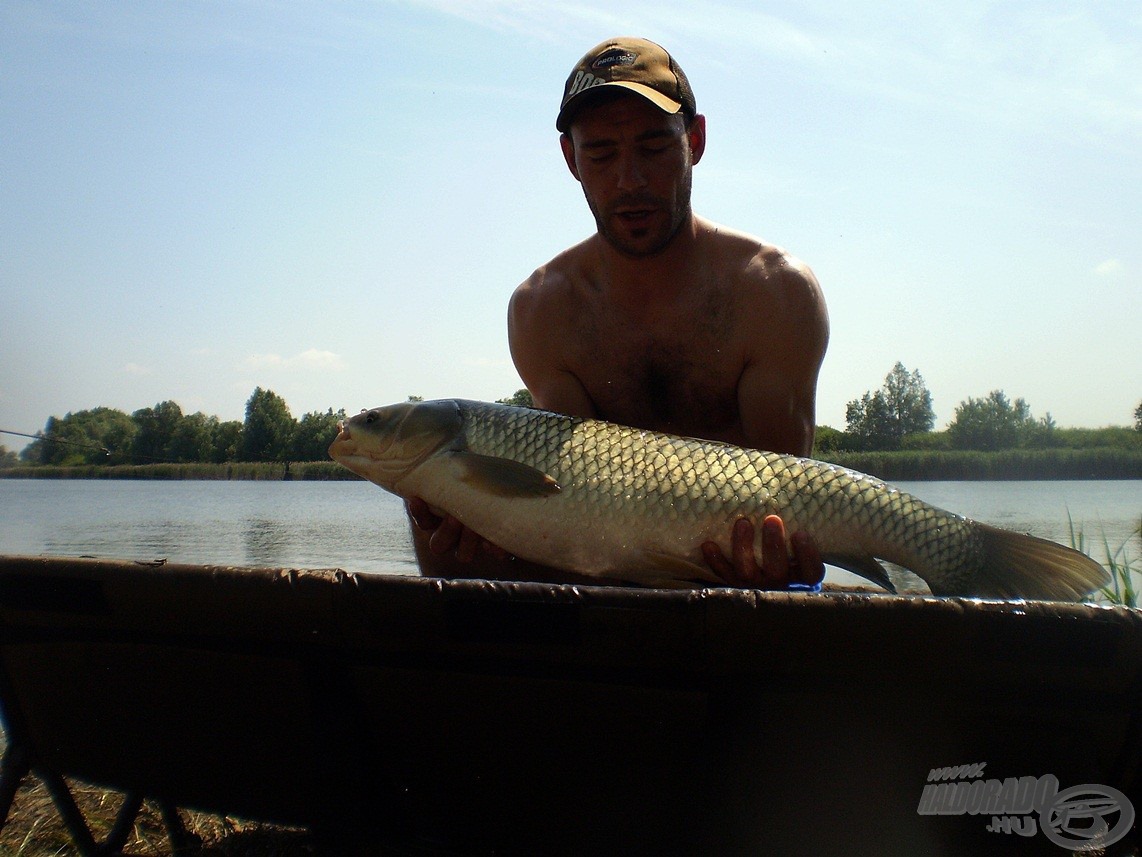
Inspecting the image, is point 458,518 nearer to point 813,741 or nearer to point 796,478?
point 796,478

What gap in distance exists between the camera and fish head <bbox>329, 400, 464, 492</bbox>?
194 centimetres

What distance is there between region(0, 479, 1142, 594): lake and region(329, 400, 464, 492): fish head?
1.43 m

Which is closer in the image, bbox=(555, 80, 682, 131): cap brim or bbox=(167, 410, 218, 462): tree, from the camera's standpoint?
bbox=(555, 80, 682, 131): cap brim

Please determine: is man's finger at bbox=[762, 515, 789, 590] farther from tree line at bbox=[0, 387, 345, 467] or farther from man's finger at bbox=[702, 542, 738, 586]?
tree line at bbox=[0, 387, 345, 467]

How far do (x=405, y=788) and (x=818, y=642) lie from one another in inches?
22.9

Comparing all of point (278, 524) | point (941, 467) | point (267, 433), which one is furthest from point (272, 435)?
point (941, 467)

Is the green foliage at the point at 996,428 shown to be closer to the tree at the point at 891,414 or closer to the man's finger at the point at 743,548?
the tree at the point at 891,414

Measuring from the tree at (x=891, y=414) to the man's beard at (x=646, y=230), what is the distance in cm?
1826

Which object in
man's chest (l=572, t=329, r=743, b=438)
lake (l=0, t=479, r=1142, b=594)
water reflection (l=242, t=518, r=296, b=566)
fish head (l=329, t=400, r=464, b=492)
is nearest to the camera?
fish head (l=329, t=400, r=464, b=492)

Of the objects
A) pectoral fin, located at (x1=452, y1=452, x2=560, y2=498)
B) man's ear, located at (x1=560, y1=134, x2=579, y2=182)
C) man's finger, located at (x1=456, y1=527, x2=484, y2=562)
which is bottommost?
man's finger, located at (x1=456, y1=527, x2=484, y2=562)

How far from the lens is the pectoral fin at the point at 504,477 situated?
5.96 feet

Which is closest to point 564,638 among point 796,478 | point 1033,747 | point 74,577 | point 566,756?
point 566,756

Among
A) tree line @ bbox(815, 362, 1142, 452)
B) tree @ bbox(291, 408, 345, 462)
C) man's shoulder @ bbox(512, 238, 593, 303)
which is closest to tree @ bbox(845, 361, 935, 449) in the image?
tree line @ bbox(815, 362, 1142, 452)

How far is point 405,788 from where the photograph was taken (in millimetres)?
Result: 1166
